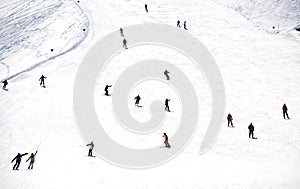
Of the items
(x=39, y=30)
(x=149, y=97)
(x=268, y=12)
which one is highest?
(x=268, y=12)

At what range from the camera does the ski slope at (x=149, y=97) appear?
1784 cm

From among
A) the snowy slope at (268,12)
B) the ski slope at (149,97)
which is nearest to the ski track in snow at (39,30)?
the ski slope at (149,97)

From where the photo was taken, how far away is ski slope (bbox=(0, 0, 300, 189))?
17.8m

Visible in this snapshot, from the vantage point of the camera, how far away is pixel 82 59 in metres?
36.4

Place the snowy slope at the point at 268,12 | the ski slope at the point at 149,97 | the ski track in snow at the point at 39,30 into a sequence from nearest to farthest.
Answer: the ski slope at the point at 149,97 < the ski track in snow at the point at 39,30 < the snowy slope at the point at 268,12

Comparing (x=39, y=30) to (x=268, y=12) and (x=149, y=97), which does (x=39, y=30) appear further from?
(x=268, y=12)

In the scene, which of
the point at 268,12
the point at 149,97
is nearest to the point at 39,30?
the point at 149,97

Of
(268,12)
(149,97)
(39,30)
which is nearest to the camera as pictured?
(149,97)

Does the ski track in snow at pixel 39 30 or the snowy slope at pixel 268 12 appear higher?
the snowy slope at pixel 268 12

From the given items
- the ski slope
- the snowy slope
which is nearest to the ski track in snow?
the ski slope

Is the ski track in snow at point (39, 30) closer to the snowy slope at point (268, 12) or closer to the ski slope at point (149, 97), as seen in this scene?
the ski slope at point (149, 97)

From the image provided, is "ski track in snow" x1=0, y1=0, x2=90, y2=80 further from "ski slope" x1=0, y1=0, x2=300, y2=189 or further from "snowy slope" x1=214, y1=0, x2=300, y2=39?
"snowy slope" x1=214, y1=0, x2=300, y2=39

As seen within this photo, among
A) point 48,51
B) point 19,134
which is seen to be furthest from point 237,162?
point 48,51

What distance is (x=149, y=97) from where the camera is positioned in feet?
94.3
